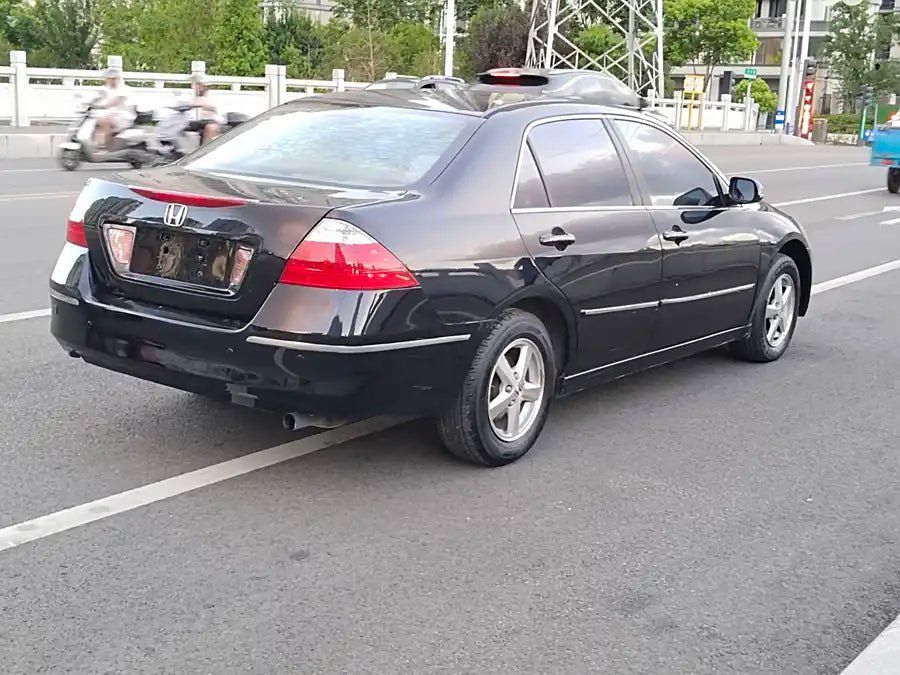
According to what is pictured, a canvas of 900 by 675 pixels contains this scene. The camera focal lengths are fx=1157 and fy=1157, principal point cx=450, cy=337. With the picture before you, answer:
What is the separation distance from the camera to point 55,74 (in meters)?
27.6

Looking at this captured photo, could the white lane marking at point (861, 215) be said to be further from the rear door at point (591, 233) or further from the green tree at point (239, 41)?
the green tree at point (239, 41)

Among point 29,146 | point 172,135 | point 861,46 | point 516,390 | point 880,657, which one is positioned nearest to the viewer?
point 880,657

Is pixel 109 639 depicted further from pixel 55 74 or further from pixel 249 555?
pixel 55 74

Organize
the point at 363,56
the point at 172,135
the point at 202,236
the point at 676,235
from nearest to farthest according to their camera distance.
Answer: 1. the point at 202,236
2. the point at 676,235
3. the point at 172,135
4. the point at 363,56

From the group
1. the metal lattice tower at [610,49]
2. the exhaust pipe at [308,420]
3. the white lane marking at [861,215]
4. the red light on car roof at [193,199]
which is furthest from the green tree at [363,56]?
the exhaust pipe at [308,420]

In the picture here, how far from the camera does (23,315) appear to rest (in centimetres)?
763

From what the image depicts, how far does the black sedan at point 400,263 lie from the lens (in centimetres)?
441

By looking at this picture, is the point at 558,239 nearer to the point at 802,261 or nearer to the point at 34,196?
the point at 802,261

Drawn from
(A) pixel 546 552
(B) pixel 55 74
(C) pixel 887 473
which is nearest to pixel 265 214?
(A) pixel 546 552

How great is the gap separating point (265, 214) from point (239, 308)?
0.38 m

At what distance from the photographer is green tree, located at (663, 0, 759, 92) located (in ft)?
194

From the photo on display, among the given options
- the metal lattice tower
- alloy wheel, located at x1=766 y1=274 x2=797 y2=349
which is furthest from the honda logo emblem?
the metal lattice tower

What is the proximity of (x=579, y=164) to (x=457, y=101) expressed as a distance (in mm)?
663

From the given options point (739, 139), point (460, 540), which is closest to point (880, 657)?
point (460, 540)
